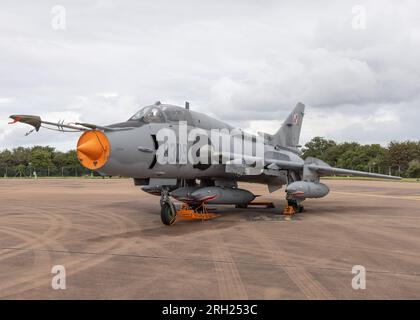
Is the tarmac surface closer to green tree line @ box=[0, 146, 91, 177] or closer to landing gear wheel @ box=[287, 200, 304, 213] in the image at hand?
landing gear wheel @ box=[287, 200, 304, 213]

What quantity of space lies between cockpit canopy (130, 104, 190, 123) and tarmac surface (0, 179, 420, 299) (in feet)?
10.3

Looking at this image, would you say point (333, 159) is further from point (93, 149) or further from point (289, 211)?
point (93, 149)

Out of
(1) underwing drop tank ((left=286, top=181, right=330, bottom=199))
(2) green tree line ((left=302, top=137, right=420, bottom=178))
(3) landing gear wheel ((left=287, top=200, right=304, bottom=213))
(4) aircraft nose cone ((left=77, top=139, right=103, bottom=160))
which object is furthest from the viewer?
(2) green tree line ((left=302, top=137, right=420, bottom=178))

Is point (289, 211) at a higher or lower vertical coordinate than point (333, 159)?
lower

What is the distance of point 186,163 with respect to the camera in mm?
11602

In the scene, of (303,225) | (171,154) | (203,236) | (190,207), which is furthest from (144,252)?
(190,207)

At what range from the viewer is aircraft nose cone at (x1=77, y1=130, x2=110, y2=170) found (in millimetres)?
8633

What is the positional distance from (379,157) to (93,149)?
95.5m

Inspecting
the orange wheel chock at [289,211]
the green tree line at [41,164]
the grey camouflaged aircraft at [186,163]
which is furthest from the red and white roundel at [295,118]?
the green tree line at [41,164]

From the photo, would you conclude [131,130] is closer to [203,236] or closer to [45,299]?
[203,236]

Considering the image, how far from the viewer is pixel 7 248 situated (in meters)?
8.15

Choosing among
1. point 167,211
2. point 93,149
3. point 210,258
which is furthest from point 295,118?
point 210,258

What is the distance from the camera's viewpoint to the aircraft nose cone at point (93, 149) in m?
8.63

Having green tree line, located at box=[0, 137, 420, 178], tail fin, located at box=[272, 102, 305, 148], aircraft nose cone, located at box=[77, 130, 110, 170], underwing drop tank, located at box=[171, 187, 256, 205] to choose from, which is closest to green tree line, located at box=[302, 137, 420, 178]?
green tree line, located at box=[0, 137, 420, 178]
